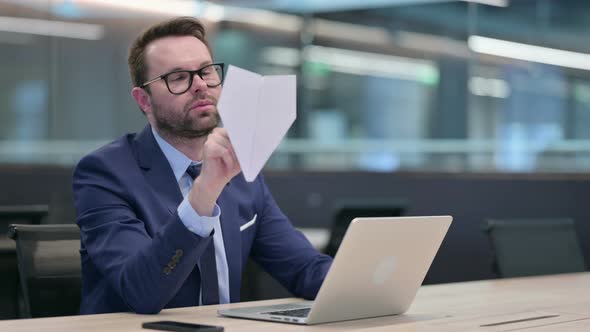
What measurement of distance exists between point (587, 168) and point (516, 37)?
1102 millimetres

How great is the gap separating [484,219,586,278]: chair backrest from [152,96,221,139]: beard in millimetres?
1320

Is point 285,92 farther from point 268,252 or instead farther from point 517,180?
point 517,180

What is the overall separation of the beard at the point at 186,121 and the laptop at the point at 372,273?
0.46 metres

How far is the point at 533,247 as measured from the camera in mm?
3311

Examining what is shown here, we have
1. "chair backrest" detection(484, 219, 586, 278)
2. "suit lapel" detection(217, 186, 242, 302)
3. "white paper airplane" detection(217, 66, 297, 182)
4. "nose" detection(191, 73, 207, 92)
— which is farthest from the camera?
"chair backrest" detection(484, 219, 586, 278)

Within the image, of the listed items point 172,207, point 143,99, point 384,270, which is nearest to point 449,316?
point 384,270

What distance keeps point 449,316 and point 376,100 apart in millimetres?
5662

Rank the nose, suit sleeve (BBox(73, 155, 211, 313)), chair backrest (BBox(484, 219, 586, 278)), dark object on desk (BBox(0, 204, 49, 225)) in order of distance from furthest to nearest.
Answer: dark object on desk (BBox(0, 204, 49, 225)) → chair backrest (BBox(484, 219, 586, 278)) → the nose → suit sleeve (BBox(73, 155, 211, 313))

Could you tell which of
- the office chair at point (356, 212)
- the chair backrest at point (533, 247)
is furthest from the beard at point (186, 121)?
the office chair at point (356, 212)

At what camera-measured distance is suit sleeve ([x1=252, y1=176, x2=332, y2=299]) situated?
2.36 m

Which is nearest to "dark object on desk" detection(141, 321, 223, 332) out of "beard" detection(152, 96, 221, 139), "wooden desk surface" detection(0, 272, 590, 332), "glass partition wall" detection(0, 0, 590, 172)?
"wooden desk surface" detection(0, 272, 590, 332)

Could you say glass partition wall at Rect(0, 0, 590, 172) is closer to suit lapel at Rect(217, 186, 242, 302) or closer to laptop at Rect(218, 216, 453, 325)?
suit lapel at Rect(217, 186, 242, 302)

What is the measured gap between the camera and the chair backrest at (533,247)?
125 inches

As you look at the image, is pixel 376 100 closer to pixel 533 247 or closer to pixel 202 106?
pixel 533 247
